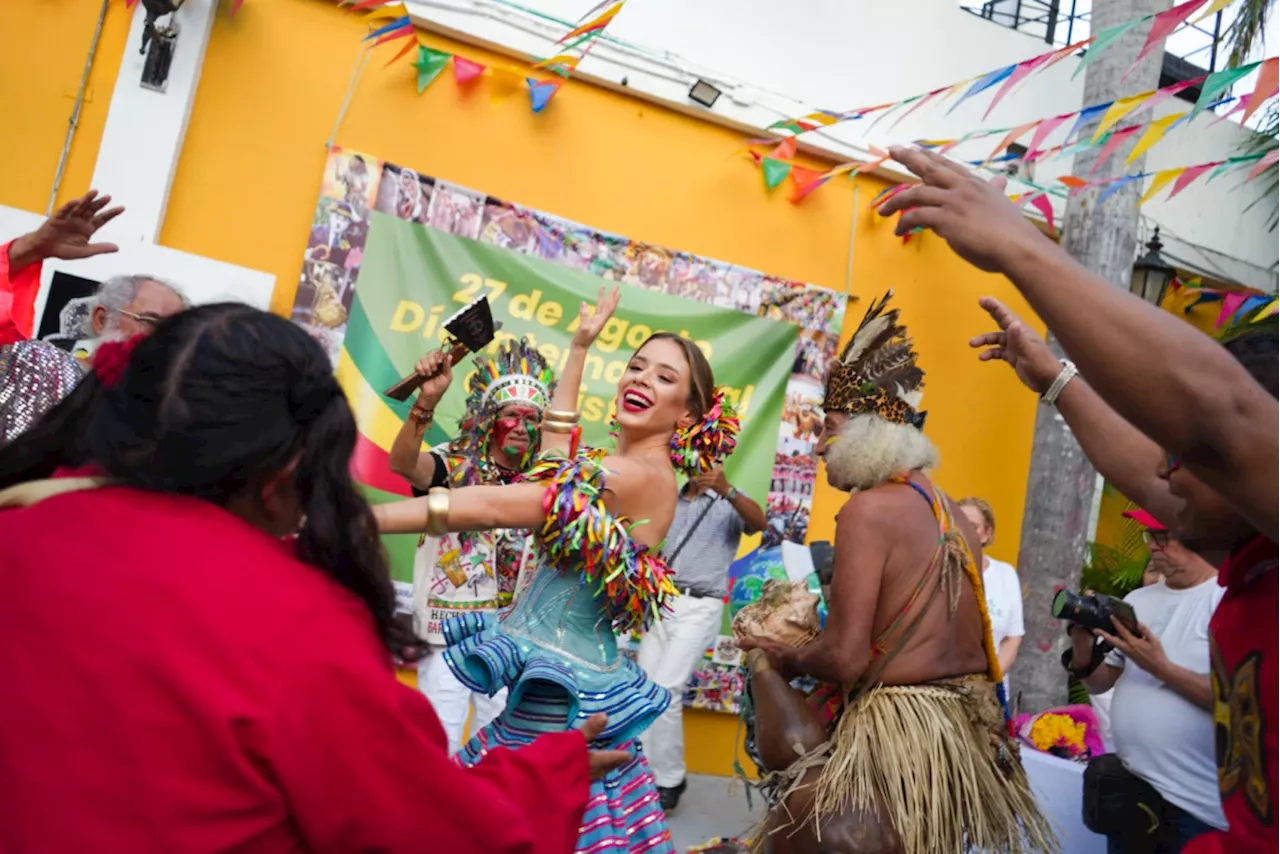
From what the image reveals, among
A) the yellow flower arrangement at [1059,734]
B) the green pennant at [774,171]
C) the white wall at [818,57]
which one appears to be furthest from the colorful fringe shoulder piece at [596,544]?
the green pennant at [774,171]

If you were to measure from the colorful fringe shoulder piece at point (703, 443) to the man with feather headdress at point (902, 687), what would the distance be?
16.0 inches

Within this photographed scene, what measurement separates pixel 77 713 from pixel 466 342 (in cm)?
261

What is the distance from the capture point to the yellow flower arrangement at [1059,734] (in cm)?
479

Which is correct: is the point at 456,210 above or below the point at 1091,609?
above

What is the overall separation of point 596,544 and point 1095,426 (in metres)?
1.21

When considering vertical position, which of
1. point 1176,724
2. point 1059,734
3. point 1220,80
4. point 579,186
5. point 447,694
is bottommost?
point 447,694

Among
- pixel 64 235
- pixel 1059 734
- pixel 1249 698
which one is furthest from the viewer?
pixel 1059 734

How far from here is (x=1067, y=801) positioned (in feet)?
14.2

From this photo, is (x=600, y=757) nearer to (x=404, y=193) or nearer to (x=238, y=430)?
(x=238, y=430)

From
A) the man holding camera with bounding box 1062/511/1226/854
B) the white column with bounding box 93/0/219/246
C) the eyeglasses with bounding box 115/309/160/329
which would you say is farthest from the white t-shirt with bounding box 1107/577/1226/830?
the white column with bounding box 93/0/219/246

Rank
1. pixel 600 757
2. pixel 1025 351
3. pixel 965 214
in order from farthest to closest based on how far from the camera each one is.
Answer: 1. pixel 1025 351
2. pixel 600 757
3. pixel 965 214

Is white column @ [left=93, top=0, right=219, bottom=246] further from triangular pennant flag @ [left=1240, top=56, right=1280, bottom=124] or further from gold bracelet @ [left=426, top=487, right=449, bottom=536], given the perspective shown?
triangular pennant flag @ [left=1240, top=56, right=1280, bottom=124]

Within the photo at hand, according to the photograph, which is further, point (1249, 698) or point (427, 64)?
point (427, 64)

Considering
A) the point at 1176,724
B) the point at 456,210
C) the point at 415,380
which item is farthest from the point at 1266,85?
the point at 456,210
